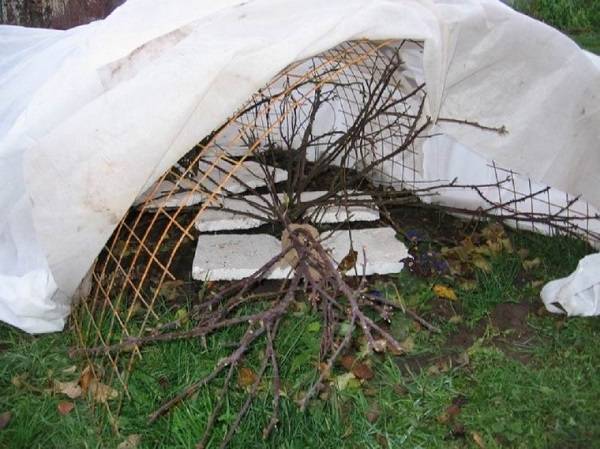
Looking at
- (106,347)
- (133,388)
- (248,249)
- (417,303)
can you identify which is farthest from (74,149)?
(417,303)

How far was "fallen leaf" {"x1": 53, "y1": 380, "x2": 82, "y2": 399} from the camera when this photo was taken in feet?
8.79

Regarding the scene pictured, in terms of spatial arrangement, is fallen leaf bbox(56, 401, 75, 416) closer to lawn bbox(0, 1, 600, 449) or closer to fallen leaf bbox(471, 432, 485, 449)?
lawn bbox(0, 1, 600, 449)

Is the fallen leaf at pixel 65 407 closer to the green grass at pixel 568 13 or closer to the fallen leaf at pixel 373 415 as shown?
the fallen leaf at pixel 373 415

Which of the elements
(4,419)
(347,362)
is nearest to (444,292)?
(347,362)

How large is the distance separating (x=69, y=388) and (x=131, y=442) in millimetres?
388

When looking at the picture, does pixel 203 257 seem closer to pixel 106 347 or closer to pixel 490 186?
pixel 106 347

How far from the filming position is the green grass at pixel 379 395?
2.47m

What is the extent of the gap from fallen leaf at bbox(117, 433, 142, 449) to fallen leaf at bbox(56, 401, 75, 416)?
279mm

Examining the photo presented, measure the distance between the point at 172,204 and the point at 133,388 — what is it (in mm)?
1255

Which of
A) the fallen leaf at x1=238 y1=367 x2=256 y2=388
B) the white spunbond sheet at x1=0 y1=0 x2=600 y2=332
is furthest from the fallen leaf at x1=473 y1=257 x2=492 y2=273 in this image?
the fallen leaf at x1=238 y1=367 x2=256 y2=388

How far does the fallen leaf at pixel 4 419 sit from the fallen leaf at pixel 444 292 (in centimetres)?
177

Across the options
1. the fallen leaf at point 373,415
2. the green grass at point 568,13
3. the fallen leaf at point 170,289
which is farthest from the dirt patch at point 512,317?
the green grass at point 568,13

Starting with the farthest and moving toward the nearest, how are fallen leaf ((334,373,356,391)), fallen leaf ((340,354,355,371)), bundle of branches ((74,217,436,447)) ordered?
fallen leaf ((340,354,355,371)) → fallen leaf ((334,373,356,391)) → bundle of branches ((74,217,436,447))

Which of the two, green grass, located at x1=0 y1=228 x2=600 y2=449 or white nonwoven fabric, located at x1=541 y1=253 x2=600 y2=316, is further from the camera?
white nonwoven fabric, located at x1=541 y1=253 x2=600 y2=316
